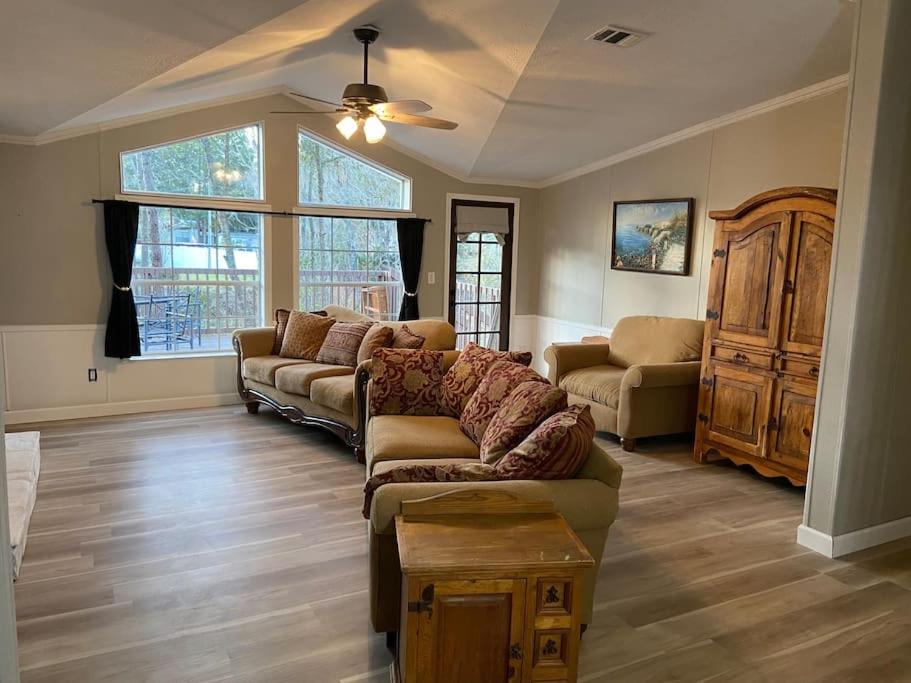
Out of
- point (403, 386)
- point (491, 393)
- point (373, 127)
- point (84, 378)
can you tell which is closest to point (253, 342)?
point (84, 378)

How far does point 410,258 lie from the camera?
695 centimetres

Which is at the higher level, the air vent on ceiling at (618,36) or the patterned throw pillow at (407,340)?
the air vent on ceiling at (618,36)

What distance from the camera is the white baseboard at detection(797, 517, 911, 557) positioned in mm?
3365

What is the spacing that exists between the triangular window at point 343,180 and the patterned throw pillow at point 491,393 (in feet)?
12.0

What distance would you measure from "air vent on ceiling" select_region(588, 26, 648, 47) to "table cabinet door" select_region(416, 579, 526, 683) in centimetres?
331

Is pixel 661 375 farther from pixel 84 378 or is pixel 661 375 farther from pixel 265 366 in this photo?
pixel 84 378

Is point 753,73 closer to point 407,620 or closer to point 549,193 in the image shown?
point 549,193

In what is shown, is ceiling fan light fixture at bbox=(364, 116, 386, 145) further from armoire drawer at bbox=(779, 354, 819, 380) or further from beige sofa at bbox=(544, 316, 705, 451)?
armoire drawer at bbox=(779, 354, 819, 380)

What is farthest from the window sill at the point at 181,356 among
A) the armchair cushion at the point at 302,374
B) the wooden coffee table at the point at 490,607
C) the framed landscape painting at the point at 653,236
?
the wooden coffee table at the point at 490,607

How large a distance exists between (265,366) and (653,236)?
367 cm

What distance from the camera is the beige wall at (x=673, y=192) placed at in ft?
15.9

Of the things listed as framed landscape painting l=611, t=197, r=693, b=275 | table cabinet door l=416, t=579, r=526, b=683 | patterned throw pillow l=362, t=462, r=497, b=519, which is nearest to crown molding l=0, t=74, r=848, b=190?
framed landscape painting l=611, t=197, r=693, b=275

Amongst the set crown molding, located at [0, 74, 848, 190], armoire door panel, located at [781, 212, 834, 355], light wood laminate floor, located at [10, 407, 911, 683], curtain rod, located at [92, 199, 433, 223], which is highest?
crown molding, located at [0, 74, 848, 190]

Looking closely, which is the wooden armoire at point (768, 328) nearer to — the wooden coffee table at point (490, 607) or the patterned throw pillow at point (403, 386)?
the patterned throw pillow at point (403, 386)
